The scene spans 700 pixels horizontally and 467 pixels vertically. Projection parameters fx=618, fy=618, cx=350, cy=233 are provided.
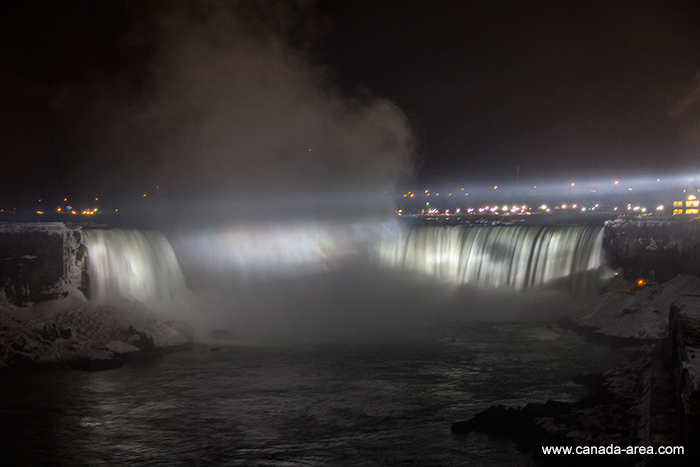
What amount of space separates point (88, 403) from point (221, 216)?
14880mm

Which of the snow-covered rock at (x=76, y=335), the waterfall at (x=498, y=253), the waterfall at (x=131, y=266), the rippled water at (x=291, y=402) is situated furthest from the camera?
the waterfall at (x=498, y=253)

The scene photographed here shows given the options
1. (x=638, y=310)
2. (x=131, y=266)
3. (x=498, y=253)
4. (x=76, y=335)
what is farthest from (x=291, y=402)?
(x=498, y=253)

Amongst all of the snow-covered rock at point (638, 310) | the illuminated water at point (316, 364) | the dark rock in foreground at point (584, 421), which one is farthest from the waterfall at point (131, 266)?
the snow-covered rock at point (638, 310)

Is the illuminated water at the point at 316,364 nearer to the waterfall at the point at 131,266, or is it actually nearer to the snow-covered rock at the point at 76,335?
the waterfall at the point at 131,266

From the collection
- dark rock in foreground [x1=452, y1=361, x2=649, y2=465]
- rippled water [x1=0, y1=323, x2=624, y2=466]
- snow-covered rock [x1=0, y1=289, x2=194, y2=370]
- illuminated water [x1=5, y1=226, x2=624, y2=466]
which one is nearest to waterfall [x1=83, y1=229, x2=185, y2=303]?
illuminated water [x1=5, y1=226, x2=624, y2=466]

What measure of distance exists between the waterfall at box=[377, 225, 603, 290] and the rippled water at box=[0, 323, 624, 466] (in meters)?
5.13

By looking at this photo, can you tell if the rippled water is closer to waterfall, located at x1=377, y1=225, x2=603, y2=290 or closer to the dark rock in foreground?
the dark rock in foreground

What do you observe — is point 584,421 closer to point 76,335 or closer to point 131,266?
point 76,335

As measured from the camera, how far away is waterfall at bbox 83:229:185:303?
56.0 feet

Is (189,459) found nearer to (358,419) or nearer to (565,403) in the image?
(358,419)

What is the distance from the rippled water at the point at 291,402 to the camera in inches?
341

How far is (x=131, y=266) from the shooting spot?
61.3 feet

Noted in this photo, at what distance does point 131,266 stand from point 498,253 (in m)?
12.6

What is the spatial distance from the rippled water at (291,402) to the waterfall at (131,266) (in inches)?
162
